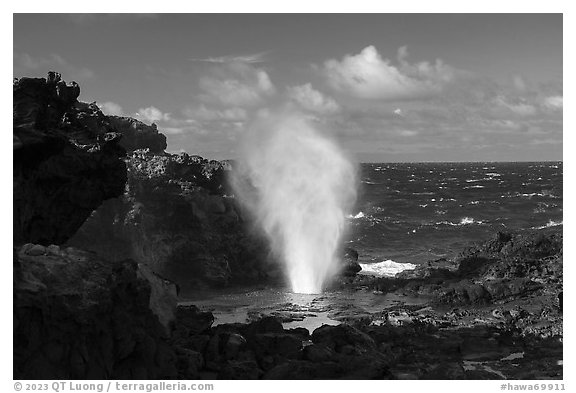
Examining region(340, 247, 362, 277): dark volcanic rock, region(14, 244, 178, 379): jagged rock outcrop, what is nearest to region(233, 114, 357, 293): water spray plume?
region(340, 247, 362, 277): dark volcanic rock

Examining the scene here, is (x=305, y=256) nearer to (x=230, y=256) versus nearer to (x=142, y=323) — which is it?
(x=230, y=256)

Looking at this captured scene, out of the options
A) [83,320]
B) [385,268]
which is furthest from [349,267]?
[83,320]

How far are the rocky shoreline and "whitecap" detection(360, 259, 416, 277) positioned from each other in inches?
251

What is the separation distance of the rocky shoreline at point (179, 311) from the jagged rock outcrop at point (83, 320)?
0.04 meters

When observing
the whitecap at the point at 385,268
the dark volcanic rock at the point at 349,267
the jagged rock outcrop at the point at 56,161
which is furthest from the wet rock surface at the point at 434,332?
the jagged rock outcrop at the point at 56,161

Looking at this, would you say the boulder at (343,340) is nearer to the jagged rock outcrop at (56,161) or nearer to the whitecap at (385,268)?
the jagged rock outcrop at (56,161)

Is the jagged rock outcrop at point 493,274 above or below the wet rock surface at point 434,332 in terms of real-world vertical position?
above

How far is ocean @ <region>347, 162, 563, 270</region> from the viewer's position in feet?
226

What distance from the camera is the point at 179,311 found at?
99.6 feet

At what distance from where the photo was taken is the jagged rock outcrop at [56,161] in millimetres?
22422

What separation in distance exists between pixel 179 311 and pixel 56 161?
10.4 meters

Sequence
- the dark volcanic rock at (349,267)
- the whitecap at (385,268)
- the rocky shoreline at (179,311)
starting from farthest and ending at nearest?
1. the whitecap at (385,268)
2. the dark volcanic rock at (349,267)
3. the rocky shoreline at (179,311)

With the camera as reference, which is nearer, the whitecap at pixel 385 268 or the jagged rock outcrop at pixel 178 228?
the jagged rock outcrop at pixel 178 228
